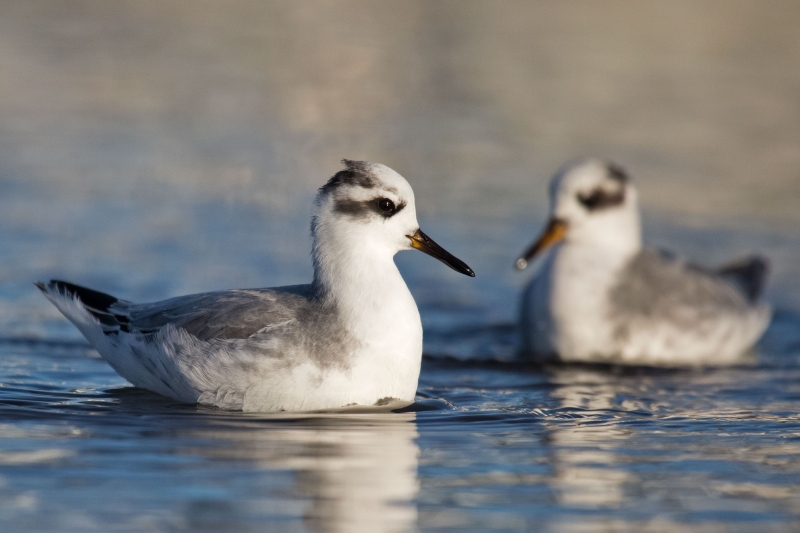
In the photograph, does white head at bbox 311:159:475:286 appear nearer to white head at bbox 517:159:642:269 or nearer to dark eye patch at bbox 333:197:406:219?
dark eye patch at bbox 333:197:406:219

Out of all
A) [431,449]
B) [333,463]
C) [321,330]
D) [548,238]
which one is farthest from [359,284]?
[548,238]

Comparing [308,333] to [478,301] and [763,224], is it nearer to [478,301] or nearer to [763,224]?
[478,301]

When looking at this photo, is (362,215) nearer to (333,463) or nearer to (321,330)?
(321,330)

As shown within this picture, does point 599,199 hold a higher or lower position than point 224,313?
higher

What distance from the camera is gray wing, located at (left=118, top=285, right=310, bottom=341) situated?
7.85 meters

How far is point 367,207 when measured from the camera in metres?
7.97

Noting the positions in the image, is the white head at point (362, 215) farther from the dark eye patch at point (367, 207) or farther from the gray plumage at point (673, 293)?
the gray plumage at point (673, 293)

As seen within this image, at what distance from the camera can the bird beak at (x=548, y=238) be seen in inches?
444

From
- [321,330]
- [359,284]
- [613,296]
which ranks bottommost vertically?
[321,330]

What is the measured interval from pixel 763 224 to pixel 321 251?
30.0ft

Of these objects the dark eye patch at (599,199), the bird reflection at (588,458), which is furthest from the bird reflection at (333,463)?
the dark eye patch at (599,199)

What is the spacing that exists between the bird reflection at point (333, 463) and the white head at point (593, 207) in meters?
4.26

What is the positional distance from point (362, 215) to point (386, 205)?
16 cm

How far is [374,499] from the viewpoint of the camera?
5887 millimetres
